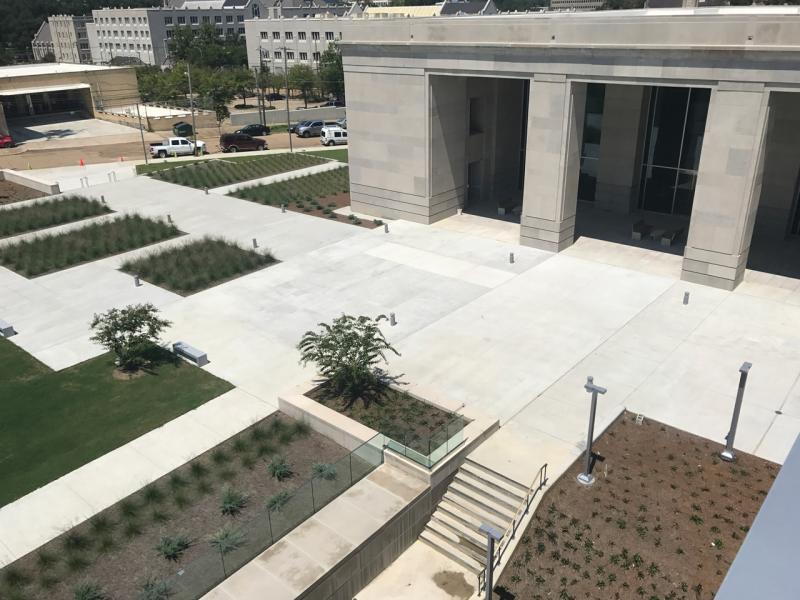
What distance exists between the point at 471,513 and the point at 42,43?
18004cm

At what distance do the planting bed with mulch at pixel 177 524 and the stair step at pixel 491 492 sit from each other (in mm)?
3005

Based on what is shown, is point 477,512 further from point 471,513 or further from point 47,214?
point 47,214

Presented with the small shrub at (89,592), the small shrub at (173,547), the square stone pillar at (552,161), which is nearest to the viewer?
the small shrub at (89,592)

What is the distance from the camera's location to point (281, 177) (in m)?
44.2

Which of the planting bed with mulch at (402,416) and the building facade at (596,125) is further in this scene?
the building facade at (596,125)

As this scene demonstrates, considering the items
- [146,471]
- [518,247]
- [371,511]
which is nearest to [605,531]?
[371,511]

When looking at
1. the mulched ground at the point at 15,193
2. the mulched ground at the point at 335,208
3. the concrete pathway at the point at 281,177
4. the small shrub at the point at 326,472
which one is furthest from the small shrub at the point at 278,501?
the mulched ground at the point at 15,193

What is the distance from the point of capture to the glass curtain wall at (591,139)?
33.2 meters

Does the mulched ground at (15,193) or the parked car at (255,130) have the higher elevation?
the parked car at (255,130)

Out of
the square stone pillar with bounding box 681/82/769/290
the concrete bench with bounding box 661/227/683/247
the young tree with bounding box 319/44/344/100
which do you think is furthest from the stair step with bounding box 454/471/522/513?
the young tree with bounding box 319/44/344/100

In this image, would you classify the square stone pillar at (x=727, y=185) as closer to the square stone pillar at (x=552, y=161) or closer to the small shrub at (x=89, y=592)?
the square stone pillar at (x=552, y=161)

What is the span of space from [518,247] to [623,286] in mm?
5711

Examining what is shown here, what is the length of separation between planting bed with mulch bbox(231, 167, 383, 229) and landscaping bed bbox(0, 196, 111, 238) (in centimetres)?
800

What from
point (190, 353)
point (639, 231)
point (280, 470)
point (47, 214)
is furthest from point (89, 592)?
point (47, 214)
